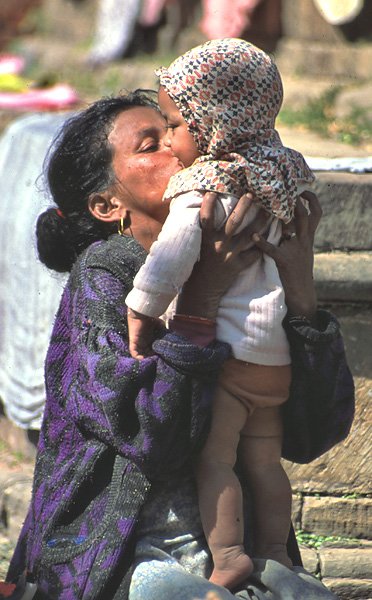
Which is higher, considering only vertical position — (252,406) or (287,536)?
(252,406)

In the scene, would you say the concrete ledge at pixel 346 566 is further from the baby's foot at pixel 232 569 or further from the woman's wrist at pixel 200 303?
the woman's wrist at pixel 200 303

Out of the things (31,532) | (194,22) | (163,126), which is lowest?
(31,532)

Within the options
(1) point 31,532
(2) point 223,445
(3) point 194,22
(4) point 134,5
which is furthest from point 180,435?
(4) point 134,5

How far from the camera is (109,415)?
2.82 metres

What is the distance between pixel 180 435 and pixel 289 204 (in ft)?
2.03

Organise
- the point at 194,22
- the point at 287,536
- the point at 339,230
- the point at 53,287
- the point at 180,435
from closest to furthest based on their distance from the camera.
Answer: the point at 180,435
the point at 287,536
the point at 339,230
the point at 53,287
the point at 194,22

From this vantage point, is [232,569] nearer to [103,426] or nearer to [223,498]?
[223,498]

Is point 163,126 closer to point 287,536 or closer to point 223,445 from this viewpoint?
point 223,445

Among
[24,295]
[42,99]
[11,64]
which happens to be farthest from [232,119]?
[11,64]

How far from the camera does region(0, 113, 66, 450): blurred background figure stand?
535 centimetres

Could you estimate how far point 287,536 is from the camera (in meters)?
3.09

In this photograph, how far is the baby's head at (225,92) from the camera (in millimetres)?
2768

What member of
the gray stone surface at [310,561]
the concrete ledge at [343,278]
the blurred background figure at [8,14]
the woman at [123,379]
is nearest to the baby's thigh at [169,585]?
the woman at [123,379]

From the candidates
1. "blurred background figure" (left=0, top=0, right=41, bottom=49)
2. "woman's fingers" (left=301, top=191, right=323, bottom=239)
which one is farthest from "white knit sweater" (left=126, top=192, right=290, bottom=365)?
"blurred background figure" (left=0, top=0, right=41, bottom=49)
